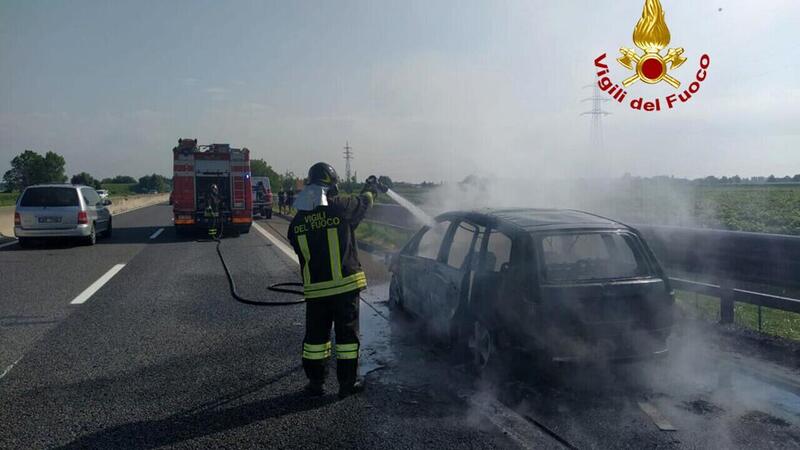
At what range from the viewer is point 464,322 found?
5.07 meters

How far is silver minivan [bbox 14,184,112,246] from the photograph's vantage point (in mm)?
14688

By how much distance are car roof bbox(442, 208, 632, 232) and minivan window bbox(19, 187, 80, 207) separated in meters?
13.1

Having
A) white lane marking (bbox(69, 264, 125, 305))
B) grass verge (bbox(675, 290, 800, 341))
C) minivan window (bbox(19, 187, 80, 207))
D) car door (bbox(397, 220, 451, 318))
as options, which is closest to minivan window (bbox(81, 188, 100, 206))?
minivan window (bbox(19, 187, 80, 207))

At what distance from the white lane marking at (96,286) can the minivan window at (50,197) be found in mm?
4698

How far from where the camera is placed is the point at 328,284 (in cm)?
456

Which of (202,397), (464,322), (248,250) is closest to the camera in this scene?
(202,397)

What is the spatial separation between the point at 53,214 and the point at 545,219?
13.9m

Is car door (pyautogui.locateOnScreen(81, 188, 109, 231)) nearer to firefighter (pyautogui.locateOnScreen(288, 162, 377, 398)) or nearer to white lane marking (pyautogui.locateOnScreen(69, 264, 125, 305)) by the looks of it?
white lane marking (pyautogui.locateOnScreen(69, 264, 125, 305))

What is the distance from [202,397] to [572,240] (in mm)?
3262

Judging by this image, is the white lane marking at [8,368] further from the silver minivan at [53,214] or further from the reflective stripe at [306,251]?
the silver minivan at [53,214]

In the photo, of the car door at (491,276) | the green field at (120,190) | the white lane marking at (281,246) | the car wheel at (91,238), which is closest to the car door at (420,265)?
the car door at (491,276)

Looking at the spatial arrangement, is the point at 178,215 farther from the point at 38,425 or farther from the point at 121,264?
the point at 38,425

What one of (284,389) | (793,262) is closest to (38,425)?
(284,389)

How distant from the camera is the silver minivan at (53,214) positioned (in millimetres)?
14688
